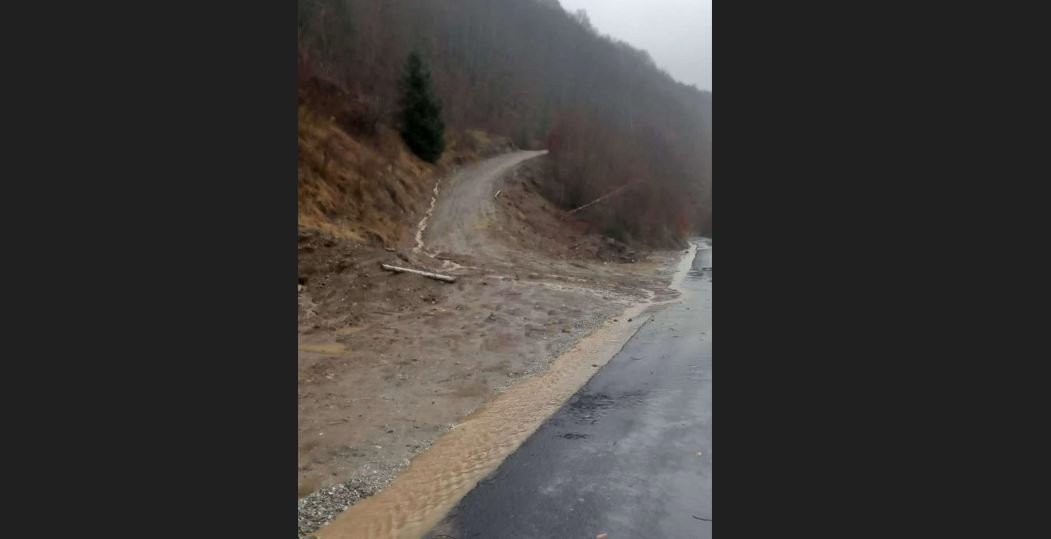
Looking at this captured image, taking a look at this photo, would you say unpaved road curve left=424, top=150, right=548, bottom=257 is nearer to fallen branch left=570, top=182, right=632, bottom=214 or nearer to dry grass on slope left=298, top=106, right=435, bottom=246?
dry grass on slope left=298, top=106, right=435, bottom=246

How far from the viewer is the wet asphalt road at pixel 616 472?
2822mm

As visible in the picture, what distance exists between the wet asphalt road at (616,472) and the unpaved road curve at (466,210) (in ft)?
36.9

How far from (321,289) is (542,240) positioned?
10.6 metres

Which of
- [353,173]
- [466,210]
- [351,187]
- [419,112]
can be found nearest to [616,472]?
[351,187]

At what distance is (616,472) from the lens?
14.2 ft

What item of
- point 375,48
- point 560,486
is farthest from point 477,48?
point 560,486

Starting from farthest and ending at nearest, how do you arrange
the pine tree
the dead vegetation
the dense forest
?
the pine tree
the dead vegetation
the dense forest

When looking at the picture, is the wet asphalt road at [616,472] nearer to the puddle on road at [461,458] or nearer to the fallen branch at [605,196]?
the puddle on road at [461,458]

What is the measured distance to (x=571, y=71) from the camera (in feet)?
87.8

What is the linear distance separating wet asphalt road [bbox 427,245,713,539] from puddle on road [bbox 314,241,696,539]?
0.18m

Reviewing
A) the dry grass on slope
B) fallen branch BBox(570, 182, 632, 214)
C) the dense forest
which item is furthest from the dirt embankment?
the dense forest

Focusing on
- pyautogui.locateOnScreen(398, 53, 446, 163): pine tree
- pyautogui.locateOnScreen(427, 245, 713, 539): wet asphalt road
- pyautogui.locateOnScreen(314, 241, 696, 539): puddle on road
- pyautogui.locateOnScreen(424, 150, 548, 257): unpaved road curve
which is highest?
pyautogui.locateOnScreen(398, 53, 446, 163): pine tree

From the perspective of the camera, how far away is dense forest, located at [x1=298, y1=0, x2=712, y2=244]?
415 centimetres

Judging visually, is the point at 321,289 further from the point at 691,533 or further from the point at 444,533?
the point at 691,533
